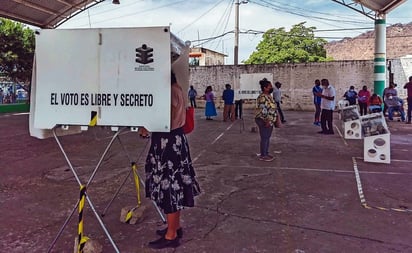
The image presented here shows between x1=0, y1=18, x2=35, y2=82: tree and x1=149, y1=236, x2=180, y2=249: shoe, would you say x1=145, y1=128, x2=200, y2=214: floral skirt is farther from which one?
x1=0, y1=18, x2=35, y2=82: tree

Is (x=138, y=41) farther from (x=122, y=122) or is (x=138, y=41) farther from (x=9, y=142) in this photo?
(x=9, y=142)

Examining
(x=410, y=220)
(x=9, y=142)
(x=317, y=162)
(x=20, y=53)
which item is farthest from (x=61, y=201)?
(x=20, y=53)

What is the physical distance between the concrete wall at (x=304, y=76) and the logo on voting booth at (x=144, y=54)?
19.3 m

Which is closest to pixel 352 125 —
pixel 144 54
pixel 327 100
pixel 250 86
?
pixel 327 100

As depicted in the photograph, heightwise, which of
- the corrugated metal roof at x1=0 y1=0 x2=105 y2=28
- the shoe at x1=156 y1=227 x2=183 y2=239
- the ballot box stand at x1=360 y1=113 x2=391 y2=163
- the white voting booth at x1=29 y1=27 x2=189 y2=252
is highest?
the corrugated metal roof at x1=0 y1=0 x2=105 y2=28

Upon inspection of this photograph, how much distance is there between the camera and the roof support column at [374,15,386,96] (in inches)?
657

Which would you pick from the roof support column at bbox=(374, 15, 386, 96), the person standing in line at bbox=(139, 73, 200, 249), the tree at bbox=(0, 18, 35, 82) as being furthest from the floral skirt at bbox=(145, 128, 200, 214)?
the tree at bbox=(0, 18, 35, 82)

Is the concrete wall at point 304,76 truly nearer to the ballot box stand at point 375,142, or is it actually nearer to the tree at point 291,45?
the tree at point 291,45

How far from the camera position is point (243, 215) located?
4090 millimetres

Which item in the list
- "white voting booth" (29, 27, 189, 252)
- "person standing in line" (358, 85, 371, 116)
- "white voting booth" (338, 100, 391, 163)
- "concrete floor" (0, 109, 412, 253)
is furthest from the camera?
"person standing in line" (358, 85, 371, 116)

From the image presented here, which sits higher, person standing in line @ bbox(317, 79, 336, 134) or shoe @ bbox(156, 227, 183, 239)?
person standing in line @ bbox(317, 79, 336, 134)

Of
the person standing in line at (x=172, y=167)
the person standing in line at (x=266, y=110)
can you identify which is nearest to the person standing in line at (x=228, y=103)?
the person standing in line at (x=266, y=110)

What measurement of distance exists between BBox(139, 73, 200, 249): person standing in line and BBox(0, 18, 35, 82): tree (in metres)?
19.5

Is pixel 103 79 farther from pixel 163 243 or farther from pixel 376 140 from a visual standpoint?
pixel 376 140
